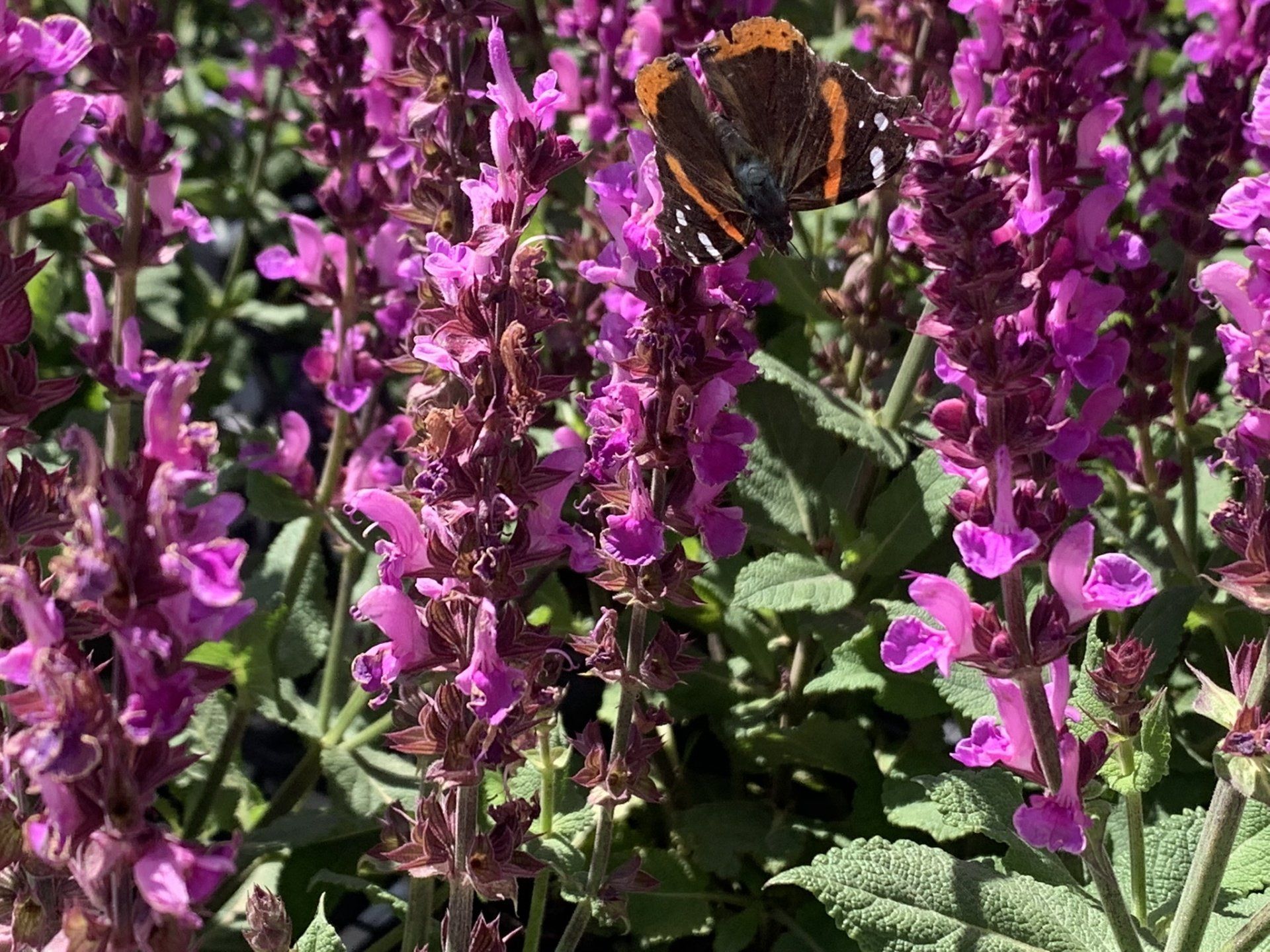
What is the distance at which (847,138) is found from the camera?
4.54 ft

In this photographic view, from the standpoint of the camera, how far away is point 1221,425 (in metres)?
1.99

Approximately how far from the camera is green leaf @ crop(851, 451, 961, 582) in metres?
1.90

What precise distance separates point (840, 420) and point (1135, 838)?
663 millimetres

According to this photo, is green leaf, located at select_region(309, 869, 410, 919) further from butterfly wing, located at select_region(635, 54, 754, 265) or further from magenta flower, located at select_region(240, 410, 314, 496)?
butterfly wing, located at select_region(635, 54, 754, 265)

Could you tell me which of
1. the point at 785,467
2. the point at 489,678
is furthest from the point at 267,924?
the point at 785,467

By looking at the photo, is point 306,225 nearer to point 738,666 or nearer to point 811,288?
point 811,288

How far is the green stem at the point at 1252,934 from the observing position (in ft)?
4.15

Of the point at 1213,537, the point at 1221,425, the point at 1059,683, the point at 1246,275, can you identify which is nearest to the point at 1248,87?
the point at 1221,425

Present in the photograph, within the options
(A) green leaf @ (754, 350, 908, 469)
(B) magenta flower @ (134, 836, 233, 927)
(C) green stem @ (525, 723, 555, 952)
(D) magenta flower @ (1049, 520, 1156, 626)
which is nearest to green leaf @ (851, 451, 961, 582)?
(A) green leaf @ (754, 350, 908, 469)

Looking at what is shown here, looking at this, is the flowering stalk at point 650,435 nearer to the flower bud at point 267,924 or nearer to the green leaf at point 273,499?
the flower bud at point 267,924

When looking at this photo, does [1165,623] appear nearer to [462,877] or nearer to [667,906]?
[667,906]

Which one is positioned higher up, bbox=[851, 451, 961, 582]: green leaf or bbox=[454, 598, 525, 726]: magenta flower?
bbox=[454, 598, 525, 726]: magenta flower

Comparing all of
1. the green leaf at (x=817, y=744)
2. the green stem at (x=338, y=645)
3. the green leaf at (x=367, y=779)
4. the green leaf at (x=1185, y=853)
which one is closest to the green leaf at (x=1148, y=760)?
the green leaf at (x=1185, y=853)

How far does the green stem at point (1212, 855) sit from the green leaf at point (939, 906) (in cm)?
9
